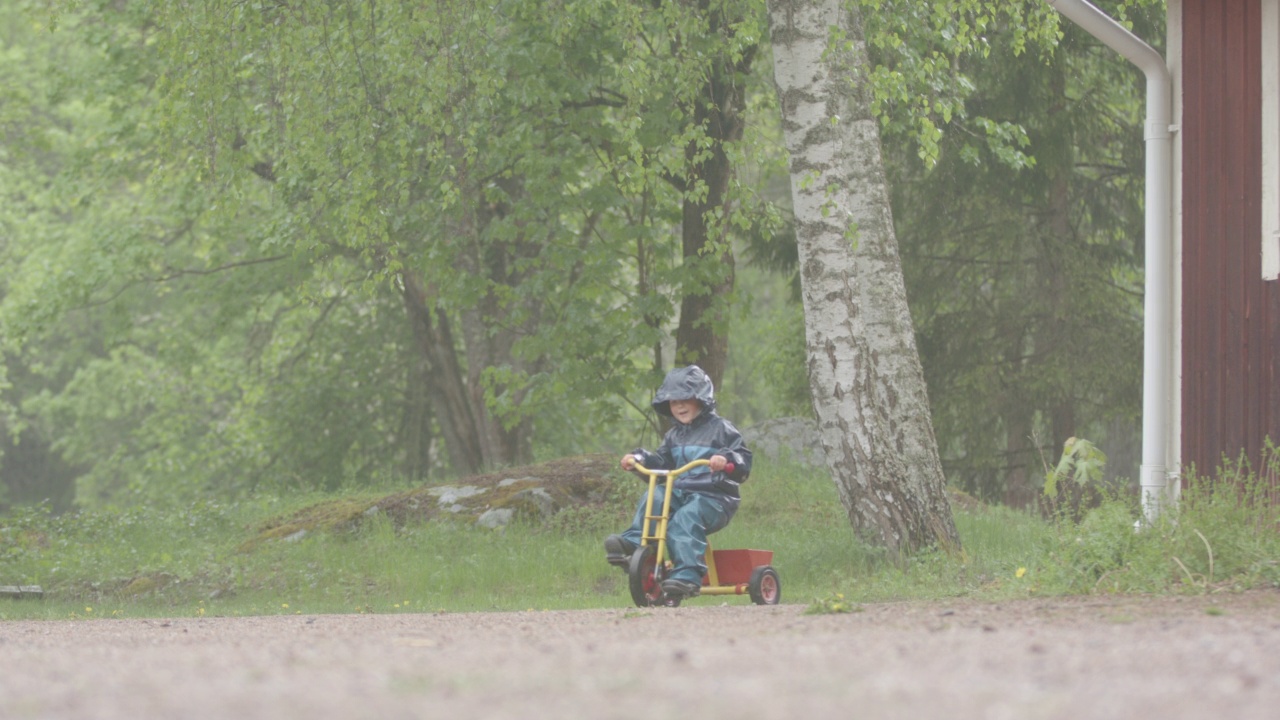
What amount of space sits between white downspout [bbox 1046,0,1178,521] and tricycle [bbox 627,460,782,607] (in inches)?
92.4

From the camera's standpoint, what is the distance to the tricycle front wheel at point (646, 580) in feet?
28.9

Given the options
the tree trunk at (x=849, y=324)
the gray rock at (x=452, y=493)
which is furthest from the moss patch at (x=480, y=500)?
the tree trunk at (x=849, y=324)

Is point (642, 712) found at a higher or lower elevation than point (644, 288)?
lower

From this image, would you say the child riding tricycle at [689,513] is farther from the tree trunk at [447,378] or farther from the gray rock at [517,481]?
the tree trunk at [447,378]

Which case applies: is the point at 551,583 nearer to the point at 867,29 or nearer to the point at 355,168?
the point at 355,168

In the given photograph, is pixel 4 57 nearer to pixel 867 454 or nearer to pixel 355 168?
pixel 355 168

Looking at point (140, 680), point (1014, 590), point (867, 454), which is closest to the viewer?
point (140, 680)

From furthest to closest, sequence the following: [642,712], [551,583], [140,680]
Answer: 1. [551,583]
2. [140,680]
3. [642,712]

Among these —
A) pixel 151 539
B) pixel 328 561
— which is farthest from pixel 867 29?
pixel 151 539

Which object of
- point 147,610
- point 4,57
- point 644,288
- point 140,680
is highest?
point 4,57

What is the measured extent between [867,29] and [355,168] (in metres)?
4.57

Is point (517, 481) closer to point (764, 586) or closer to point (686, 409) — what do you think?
point (686, 409)

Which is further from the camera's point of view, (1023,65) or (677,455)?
(1023,65)

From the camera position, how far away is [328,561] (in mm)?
13500
